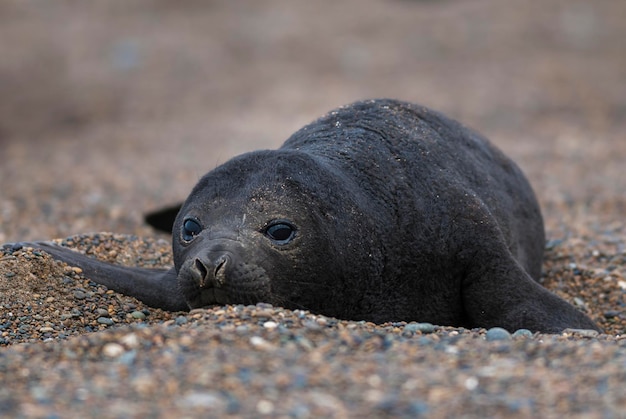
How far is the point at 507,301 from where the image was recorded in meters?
6.44

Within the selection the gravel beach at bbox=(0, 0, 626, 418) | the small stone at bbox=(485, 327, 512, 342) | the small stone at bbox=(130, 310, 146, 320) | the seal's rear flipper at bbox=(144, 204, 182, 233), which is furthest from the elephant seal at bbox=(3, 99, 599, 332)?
the seal's rear flipper at bbox=(144, 204, 182, 233)

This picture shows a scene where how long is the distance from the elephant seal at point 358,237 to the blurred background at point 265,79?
20.3ft

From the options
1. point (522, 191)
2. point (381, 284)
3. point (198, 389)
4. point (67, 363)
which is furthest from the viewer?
point (522, 191)

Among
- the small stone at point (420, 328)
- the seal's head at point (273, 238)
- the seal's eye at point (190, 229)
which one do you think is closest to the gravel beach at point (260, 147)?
the small stone at point (420, 328)

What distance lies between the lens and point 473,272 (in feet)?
21.3

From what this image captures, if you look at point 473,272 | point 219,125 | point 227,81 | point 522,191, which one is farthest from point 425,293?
point 227,81

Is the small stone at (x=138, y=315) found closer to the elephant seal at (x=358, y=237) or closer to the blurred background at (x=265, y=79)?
the elephant seal at (x=358, y=237)

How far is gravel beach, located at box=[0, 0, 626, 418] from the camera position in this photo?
4047 millimetres

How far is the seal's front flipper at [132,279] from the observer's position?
6516 mm

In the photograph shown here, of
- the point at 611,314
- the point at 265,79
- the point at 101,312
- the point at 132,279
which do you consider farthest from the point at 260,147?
the point at 101,312

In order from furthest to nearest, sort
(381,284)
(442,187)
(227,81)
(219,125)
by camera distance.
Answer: (227,81), (219,125), (442,187), (381,284)

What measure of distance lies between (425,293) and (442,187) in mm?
738

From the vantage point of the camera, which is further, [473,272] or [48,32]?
[48,32]

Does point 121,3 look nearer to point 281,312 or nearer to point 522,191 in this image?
point 522,191
